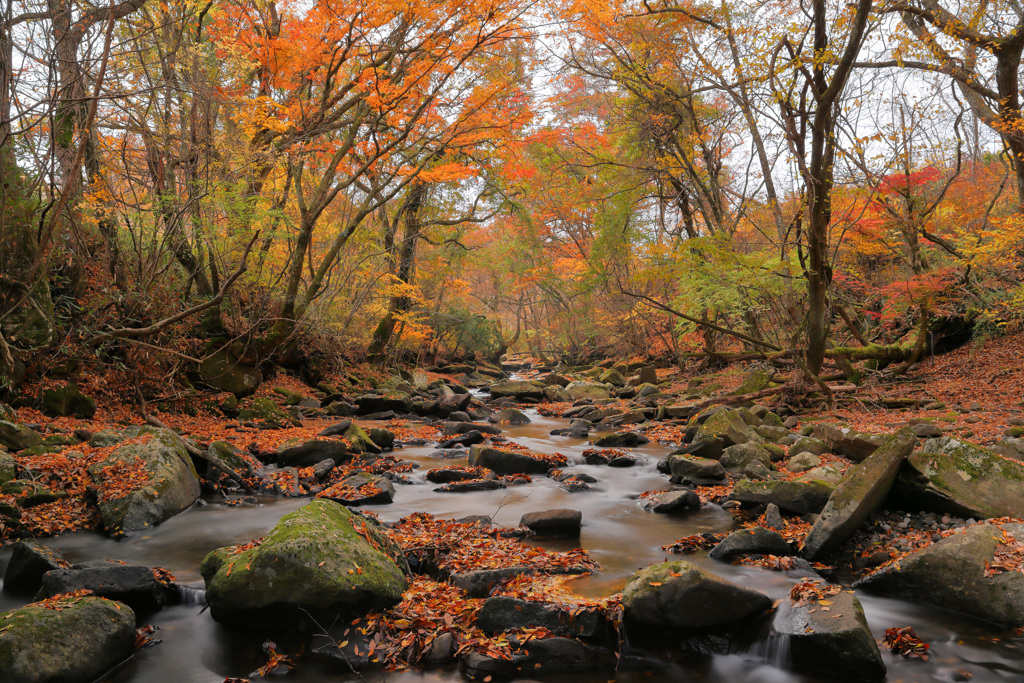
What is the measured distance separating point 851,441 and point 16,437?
917 centimetres

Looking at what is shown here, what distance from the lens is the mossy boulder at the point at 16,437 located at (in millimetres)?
5438

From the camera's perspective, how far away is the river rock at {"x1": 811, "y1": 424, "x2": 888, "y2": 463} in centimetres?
653

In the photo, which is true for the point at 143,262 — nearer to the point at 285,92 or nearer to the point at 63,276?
the point at 63,276

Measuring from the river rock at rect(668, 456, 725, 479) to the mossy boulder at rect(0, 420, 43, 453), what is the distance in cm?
716

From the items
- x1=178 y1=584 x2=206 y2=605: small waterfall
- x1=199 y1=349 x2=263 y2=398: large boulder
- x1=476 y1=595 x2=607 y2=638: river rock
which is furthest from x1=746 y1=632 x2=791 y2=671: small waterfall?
x1=199 y1=349 x2=263 y2=398: large boulder

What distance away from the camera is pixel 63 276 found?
26.5ft

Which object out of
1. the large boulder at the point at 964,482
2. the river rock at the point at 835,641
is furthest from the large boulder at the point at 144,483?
the large boulder at the point at 964,482

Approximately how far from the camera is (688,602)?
341 centimetres

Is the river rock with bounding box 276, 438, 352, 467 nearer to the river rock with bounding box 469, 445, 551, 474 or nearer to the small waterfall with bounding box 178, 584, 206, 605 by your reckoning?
the river rock with bounding box 469, 445, 551, 474

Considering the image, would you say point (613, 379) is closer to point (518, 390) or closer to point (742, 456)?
point (518, 390)

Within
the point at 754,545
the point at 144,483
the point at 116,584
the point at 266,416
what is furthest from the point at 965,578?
the point at 266,416

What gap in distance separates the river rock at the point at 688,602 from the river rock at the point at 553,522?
1.80 metres

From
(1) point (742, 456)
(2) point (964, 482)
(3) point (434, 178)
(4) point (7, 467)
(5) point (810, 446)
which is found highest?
(3) point (434, 178)

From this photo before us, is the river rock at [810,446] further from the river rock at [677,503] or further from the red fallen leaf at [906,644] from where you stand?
the red fallen leaf at [906,644]
